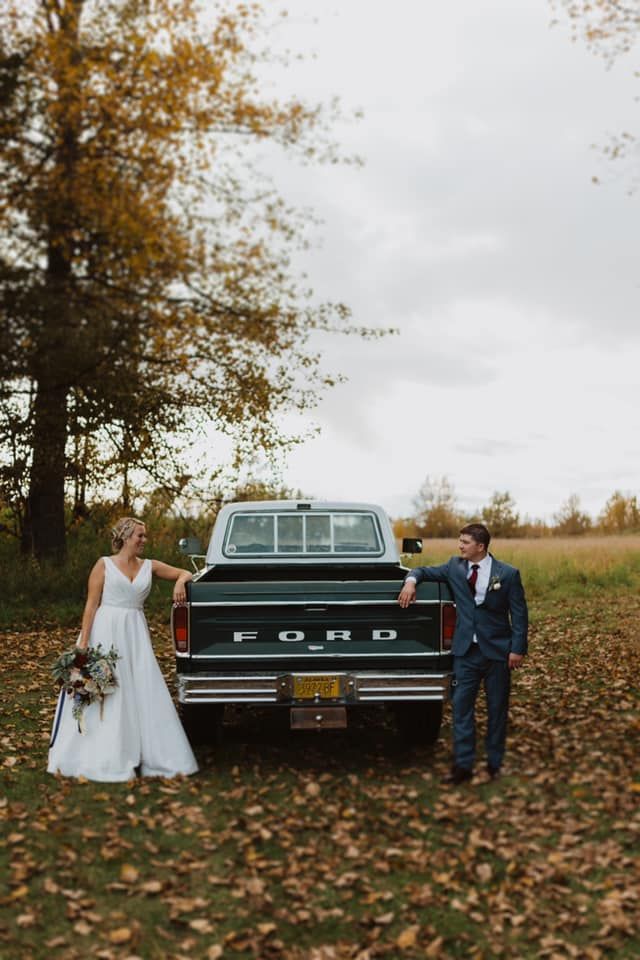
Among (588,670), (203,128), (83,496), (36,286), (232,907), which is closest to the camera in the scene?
(232,907)

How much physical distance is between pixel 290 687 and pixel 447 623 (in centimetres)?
129

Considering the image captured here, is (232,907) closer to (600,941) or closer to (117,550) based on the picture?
(600,941)

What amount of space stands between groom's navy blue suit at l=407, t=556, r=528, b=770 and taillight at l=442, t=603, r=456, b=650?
136 millimetres

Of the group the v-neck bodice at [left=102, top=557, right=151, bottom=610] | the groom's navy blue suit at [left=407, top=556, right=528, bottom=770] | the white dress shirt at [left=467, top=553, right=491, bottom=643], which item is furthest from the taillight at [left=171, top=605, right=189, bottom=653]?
the white dress shirt at [left=467, top=553, right=491, bottom=643]

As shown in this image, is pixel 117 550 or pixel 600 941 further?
pixel 117 550

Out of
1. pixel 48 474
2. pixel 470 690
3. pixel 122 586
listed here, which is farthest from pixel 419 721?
pixel 48 474

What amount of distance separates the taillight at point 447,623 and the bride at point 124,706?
2.01 m

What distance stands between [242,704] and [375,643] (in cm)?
112

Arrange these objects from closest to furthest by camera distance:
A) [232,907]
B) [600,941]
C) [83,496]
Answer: [600,941] < [232,907] < [83,496]

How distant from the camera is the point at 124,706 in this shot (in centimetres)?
808

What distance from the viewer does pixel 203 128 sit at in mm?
20500

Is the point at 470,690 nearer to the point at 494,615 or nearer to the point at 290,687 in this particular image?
the point at 494,615

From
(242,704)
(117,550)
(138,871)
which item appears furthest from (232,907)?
(117,550)

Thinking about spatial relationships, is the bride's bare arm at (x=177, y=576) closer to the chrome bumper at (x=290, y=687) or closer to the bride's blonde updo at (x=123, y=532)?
the bride's blonde updo at (x=123, y=532)
